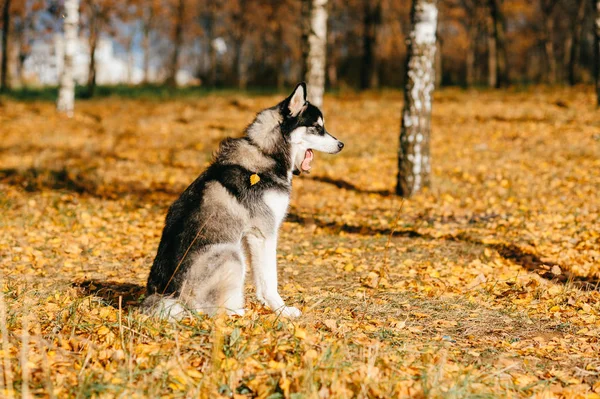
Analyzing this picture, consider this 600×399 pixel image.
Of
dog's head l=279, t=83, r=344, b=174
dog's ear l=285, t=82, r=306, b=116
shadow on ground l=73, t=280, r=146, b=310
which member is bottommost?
shadow on ground l=73, t=280, r=146, b=310

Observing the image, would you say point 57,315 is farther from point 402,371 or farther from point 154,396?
point 402,371

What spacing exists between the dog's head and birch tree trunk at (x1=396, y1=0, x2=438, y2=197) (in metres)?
5.55

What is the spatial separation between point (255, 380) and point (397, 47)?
48.8 meters

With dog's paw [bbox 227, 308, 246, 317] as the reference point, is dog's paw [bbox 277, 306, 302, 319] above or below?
below

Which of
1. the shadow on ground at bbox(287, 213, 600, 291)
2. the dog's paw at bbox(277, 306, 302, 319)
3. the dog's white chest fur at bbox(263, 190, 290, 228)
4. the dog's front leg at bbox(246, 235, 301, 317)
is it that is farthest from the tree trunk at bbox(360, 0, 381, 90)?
the dog's paw at bbox(277, 306, 302, 319)

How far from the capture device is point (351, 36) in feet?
176

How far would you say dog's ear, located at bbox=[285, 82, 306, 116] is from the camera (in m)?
5.38

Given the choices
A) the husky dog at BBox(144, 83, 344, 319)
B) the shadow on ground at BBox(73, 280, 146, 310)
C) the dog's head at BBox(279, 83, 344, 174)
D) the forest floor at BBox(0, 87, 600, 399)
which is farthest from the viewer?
the shadow on ground at BBox(73, 280, 146, 310)

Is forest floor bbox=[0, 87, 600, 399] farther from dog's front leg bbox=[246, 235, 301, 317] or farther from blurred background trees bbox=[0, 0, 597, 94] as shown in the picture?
blurred background trees bbox=[0, 0, 597, 94]

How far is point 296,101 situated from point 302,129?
324 mm

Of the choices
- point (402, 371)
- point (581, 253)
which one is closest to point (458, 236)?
point (581, 253)

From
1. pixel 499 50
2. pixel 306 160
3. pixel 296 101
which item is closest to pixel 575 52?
pixel 499 50

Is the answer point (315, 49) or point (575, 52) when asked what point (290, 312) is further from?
point (575, 52)

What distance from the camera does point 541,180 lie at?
39.5 feet
